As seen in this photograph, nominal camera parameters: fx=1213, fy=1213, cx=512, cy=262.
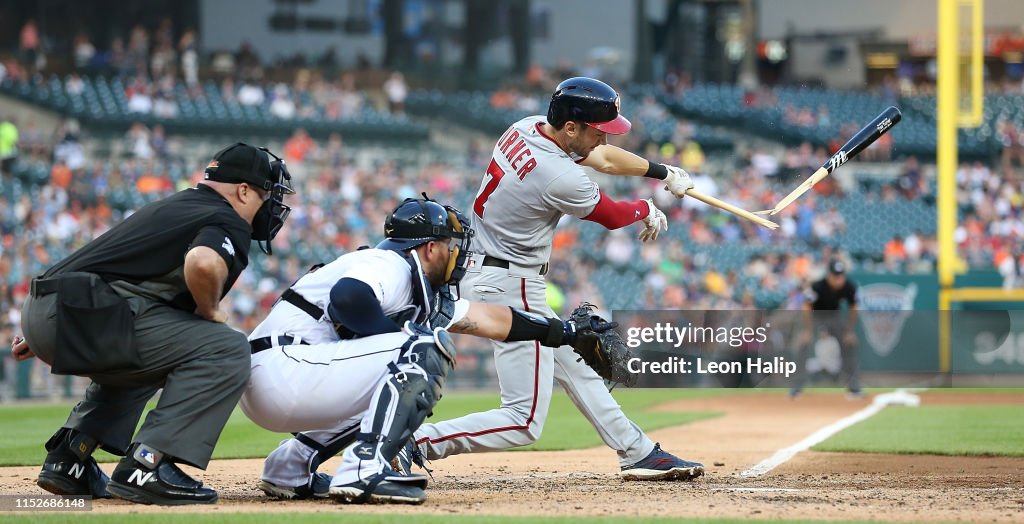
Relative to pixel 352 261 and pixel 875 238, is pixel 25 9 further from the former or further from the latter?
pixel 352 261

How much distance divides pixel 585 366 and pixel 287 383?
5.53 feet

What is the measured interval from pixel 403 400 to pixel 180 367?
0.88m

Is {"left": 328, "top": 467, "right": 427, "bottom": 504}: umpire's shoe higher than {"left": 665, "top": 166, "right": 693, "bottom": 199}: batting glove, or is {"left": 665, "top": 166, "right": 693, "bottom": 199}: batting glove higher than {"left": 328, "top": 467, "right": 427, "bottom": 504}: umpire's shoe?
{"left": 665, "top": 166, "right": 693, "bottom": 199}: batting glove

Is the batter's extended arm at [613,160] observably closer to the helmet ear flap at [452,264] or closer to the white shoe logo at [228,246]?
the helmet ear flap at [452,264]

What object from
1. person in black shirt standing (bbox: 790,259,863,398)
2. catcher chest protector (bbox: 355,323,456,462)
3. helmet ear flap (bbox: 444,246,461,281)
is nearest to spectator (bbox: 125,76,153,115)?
person in black shirt standing (bbox: 790,259,863,398)

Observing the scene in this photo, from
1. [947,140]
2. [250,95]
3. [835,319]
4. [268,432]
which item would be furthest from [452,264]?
[250,95]

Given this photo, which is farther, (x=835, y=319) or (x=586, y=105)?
(x=835, y=319)

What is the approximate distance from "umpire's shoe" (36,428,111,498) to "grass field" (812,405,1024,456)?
16.2 ft

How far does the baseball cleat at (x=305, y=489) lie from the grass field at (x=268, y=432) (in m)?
2.59

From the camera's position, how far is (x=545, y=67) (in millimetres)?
28859

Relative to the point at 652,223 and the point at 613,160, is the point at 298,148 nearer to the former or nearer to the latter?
the point at 613,160

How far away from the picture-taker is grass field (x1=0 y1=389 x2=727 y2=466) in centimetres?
808

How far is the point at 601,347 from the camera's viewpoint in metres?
5.21

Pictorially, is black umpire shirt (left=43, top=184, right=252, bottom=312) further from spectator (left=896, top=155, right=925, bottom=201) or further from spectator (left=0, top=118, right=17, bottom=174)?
spectator (left=896, top=155, right=925, bottom=201)
